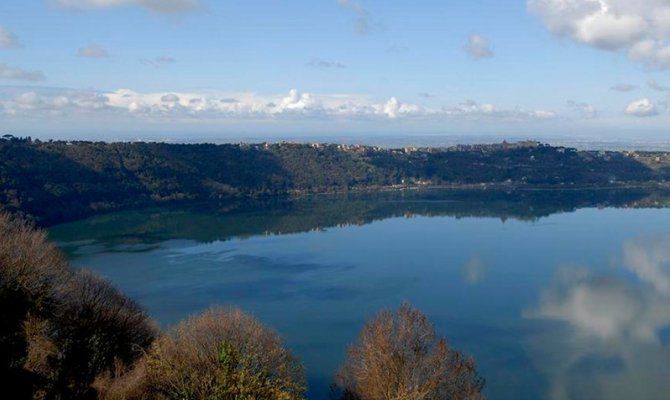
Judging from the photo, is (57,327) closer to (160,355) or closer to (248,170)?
(160,355)

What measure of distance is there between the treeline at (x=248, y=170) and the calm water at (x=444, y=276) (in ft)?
12.0

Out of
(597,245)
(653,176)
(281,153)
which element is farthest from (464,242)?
(653,176)

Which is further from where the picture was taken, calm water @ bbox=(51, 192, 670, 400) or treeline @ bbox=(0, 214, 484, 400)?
calm water @ bbox=(51, 192, 670, 400)

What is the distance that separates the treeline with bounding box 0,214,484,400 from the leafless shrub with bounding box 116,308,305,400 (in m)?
0.02

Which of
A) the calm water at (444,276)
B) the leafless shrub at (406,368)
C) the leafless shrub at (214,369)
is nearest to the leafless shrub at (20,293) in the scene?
the leafless shrub at (214,369)

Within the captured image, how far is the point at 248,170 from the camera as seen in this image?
58.4m

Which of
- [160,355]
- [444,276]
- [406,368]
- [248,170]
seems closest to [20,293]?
[160,355]

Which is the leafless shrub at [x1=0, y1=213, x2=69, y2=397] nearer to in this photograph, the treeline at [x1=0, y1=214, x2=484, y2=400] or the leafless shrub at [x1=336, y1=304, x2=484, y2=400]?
the treeline at [x1=0, y1=214, x2=484, y2=400]

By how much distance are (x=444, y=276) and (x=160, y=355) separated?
19684mm

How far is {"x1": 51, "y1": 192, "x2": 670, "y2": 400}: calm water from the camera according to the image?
55.2 feet

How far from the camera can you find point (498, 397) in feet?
46.4

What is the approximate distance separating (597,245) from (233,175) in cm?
3216

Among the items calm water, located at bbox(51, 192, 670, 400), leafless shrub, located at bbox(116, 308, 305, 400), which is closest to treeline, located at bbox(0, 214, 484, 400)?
leafless shrub, located at bbox(116, 308, 305, 400)

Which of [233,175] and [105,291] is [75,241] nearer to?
[105,291]
